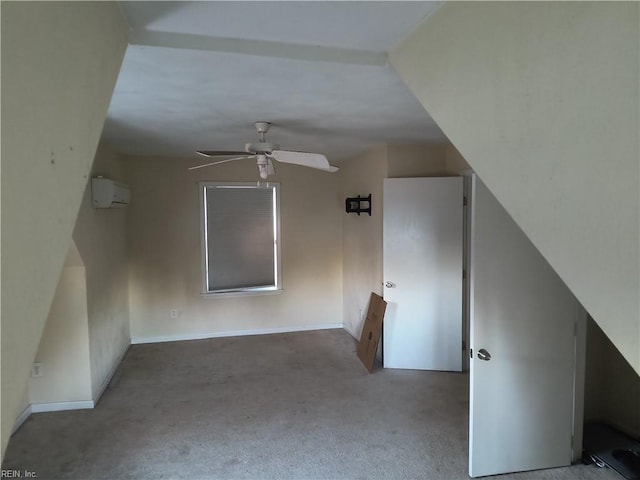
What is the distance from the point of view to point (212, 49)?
68.0 inches

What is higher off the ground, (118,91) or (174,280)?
(118,91)

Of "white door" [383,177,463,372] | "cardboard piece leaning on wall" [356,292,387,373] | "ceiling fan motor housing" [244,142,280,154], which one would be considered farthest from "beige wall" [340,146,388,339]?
"ceiling fan motor housing" [244,142,280,154]

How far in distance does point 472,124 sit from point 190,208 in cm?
432

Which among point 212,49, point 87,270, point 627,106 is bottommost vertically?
point 87,270

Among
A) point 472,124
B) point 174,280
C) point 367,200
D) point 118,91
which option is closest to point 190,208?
point 174,280

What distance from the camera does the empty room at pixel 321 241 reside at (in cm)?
92

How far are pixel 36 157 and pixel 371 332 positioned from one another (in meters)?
3.91

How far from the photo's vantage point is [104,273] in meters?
3.93

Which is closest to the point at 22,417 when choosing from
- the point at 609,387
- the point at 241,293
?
the point at 241,293

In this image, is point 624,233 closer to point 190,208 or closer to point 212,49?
point 212,49

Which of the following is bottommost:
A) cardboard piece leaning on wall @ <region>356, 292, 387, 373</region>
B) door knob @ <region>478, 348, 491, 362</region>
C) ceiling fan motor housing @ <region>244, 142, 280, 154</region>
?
cardboard piece leaning on wall @ <region>356, 292, 387, 373</region>

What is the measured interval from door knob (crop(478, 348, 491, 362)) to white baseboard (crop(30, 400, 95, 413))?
3.16m

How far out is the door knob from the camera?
2.40m

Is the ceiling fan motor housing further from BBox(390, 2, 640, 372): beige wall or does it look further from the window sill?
the window sill
